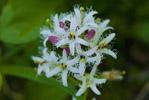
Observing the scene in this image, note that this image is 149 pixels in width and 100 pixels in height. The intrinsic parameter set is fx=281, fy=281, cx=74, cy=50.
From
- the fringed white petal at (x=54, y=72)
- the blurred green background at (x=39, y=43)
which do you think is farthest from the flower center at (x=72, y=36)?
the blurred green background at (x=39, y=43)

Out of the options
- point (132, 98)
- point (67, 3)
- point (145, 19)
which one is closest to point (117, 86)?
point (132, 98)

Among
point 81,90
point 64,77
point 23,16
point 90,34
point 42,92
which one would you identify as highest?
point 23,16

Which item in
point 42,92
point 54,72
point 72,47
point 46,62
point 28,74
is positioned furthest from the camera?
point 42,92

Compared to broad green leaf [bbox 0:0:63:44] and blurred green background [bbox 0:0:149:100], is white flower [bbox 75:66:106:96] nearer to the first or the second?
blurred green background [bbox 0:0:149:100]

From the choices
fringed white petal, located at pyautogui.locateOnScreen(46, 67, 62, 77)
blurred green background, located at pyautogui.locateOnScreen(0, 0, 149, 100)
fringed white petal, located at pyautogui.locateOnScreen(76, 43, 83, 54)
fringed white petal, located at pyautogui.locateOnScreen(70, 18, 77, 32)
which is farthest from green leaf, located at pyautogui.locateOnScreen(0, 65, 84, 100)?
fringed white petal, located at pyautogui.locateOnScreen(70, 18, 77, 32)

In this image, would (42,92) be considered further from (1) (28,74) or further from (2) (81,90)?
(2) (81,90)

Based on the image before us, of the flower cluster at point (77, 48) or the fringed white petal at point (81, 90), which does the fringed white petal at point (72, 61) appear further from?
the fringed white petal at point (81, 90)

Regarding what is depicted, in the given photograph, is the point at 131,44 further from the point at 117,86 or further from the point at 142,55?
the point at 117,86

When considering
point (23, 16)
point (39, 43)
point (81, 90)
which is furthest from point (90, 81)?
point (23, 16)
